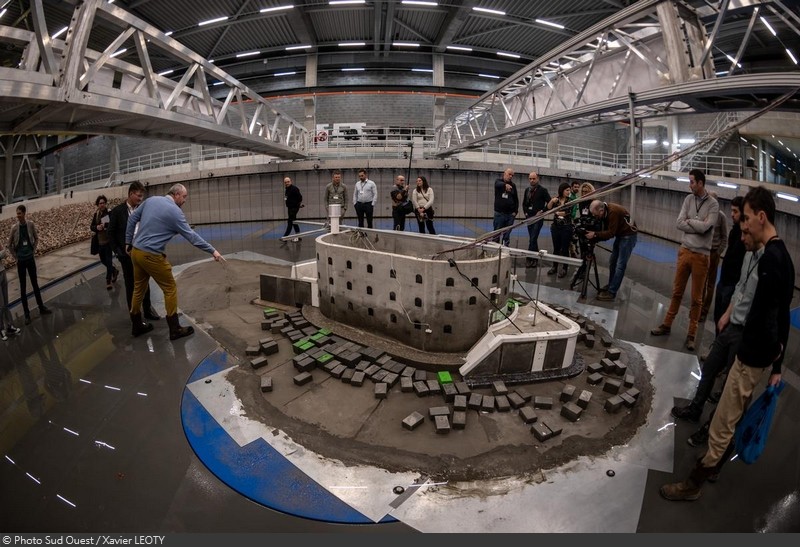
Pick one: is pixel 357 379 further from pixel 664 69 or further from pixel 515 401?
pixel 664 69

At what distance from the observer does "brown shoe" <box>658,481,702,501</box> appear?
2.57m

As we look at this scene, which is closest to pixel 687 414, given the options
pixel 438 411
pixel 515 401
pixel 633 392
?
pixel 633 392

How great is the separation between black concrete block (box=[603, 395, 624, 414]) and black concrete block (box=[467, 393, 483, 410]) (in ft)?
3.92

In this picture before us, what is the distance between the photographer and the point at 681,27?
6.02 m

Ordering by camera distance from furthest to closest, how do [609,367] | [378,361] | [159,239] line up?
[159,239] < [378,361] < [609,367]

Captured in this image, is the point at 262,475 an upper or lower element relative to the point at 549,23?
lower

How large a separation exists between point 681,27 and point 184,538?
8.85 m

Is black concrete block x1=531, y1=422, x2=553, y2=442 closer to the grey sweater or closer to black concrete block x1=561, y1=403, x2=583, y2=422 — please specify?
black concrete block x1=561, y1=403, x2=583, y2=422

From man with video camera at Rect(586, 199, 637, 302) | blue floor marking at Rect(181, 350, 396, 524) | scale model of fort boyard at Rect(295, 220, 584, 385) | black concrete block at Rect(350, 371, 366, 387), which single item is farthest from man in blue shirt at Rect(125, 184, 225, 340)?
man with video camera at Rect(586, 199, 637, 302)

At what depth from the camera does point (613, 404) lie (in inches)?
140

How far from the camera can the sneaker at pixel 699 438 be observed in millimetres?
3182

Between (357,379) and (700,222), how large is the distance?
4429 millimetres

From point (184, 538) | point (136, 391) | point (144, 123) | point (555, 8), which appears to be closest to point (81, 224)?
point (144, 123)

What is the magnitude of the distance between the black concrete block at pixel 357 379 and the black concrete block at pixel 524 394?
1.65 m
